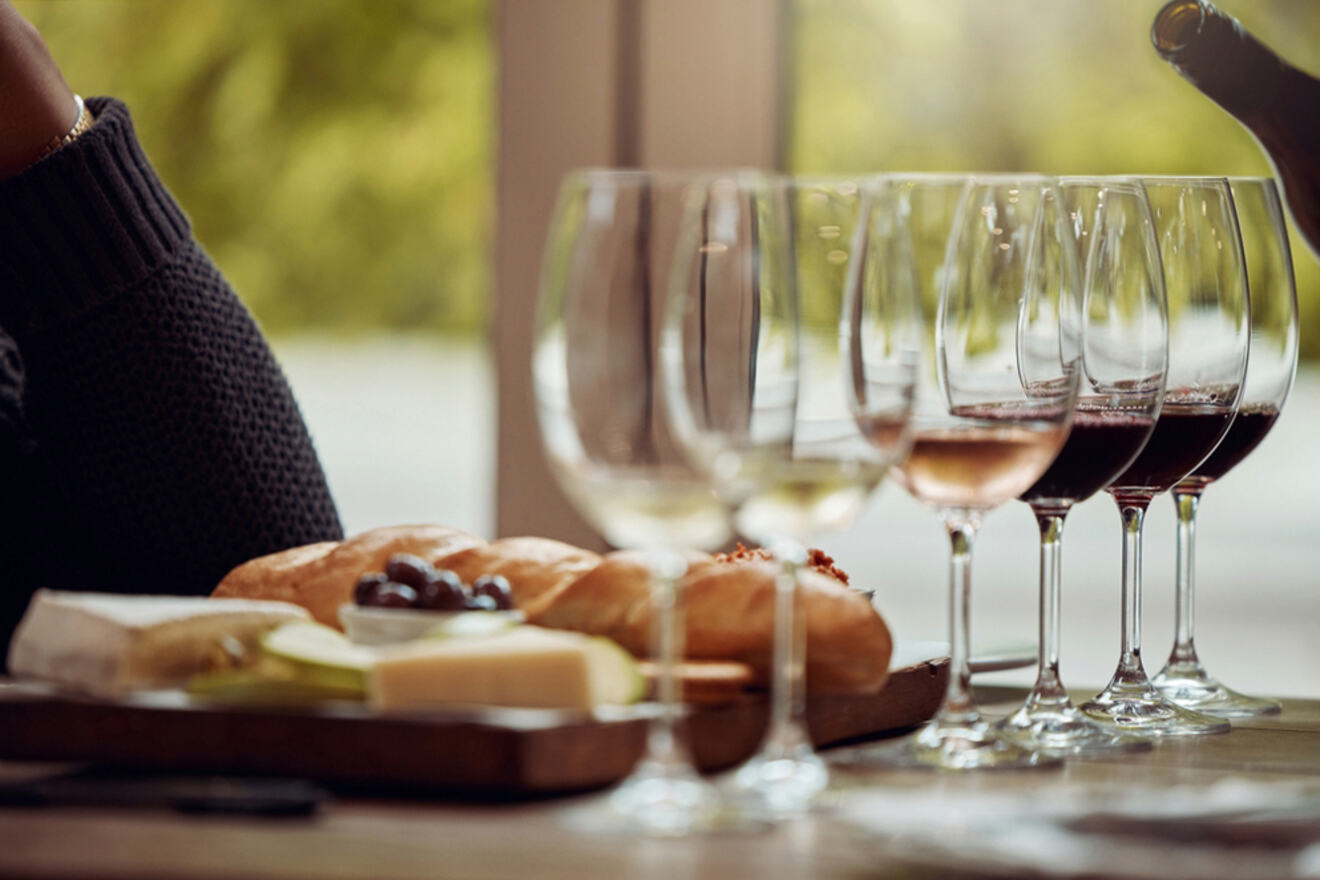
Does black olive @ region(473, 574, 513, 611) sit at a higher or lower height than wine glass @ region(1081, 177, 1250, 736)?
lower

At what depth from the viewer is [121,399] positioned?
1.42 meters

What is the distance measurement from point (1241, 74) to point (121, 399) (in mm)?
910

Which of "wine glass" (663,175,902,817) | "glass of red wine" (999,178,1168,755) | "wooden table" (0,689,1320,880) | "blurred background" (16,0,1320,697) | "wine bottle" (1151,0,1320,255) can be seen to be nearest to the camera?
"wooden table" (0,689,1320,880)

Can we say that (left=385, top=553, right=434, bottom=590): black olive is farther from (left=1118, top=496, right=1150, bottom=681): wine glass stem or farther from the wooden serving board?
(left=1118, top=496, right=1150, bottom=681): wine glass stem

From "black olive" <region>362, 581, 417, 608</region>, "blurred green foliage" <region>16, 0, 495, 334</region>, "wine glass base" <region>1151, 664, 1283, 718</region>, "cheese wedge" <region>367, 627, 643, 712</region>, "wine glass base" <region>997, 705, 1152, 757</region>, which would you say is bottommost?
"wine glass base" <region>1151, 664, 1283, 718</region>

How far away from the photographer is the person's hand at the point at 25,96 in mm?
1373

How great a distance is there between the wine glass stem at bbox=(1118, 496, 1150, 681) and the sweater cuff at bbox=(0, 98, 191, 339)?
83 cm

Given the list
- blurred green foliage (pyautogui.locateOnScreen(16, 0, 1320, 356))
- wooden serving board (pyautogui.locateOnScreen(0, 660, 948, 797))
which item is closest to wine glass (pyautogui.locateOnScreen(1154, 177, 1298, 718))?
wooden serving board (pyautogui.locateOnScreen(0, 660, 948, 797))

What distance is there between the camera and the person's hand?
1.37 m

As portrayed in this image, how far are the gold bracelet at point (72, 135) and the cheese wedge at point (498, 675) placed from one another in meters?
0.81

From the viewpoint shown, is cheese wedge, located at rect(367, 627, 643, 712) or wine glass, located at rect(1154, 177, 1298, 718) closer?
cheese wedge, located at rect(367, 627, 643, 712)

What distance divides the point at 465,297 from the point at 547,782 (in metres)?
2.54

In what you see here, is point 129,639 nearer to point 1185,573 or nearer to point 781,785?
point 781,785

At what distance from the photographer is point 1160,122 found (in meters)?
2.87
